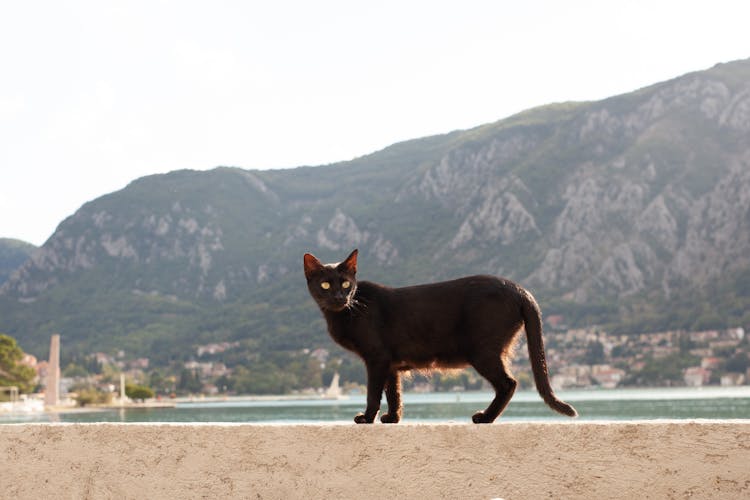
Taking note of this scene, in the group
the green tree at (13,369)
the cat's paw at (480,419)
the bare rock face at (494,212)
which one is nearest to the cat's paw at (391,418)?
the cat's paw at (480,419)

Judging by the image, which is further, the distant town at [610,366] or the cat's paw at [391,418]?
the distant town at [610,366]

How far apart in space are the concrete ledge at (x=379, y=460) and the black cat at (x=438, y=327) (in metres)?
0.30

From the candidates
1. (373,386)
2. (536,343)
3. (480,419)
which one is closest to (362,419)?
(373,386)

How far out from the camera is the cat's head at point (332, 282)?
14.0ft

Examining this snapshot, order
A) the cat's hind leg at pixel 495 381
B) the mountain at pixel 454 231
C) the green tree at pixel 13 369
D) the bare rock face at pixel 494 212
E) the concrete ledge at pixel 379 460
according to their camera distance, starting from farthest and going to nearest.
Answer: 1. the bare rock face at pixel 494 212
2. the mountain at pixel 454 231
3. the green tree at pixel 13 369
4. the cat's hind leg at pixel 495 381
5. the concrete ledge at pixel 379 460

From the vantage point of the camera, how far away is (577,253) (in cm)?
13262

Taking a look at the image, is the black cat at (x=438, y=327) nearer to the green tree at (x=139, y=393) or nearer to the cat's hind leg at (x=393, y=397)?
the cat's hind leg at (x=393, y=397)

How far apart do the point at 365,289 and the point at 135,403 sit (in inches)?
5057

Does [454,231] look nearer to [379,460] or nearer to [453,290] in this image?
[453,290]

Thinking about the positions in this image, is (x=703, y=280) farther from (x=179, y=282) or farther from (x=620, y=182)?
(x=179, y=282)

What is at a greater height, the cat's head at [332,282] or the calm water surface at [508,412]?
the cat's head at [332,282]

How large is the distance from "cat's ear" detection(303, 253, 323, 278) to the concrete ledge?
77cm

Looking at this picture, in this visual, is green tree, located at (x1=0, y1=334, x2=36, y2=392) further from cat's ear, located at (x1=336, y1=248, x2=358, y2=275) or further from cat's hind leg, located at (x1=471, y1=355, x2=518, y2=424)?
cat's hind leg, located at (x1=471, y1=355, x2=518, y2=424)

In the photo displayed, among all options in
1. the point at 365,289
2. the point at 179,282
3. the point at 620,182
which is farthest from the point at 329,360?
the point at 365,289
